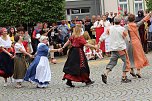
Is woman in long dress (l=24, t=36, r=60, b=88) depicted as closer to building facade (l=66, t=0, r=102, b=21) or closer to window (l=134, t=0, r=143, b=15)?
building facade (l=66, t=0, r=102, b=21)

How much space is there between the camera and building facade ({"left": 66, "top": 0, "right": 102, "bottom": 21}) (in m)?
32.1

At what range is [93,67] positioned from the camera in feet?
53.9

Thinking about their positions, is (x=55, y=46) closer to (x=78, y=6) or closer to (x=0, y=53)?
(x=0, y=53)

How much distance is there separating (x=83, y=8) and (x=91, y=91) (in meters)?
22.1

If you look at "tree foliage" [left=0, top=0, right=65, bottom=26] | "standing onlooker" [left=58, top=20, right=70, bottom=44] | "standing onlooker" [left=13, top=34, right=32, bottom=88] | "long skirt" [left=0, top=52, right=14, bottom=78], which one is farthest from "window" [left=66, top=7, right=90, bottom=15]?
"standing onlooker" [left=13, top=34, right=32, bottom=88]

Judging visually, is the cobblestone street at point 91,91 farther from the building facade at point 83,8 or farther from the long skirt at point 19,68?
the building facade at point 83,8

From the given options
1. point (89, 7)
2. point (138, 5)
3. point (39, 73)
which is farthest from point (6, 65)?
point (138, 5)

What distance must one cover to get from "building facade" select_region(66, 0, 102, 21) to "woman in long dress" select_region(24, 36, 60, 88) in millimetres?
19651

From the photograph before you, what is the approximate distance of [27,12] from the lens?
22.1 metres

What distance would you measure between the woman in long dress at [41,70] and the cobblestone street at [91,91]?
9.4 inches

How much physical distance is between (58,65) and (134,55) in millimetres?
6021

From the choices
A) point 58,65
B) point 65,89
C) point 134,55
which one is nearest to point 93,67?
point 58,65

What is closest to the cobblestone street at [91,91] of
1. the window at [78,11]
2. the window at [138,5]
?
the window at [78,11]

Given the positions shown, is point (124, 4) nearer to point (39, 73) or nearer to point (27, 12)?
point (27, 12)
